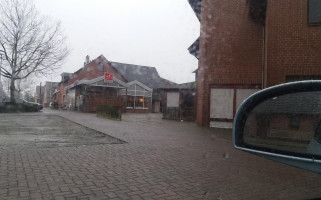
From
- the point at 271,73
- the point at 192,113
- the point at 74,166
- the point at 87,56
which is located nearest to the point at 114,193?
the point at 74,166

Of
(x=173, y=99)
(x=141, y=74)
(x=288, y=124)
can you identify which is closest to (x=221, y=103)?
(x=173, y=99)

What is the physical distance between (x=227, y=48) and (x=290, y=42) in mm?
4247

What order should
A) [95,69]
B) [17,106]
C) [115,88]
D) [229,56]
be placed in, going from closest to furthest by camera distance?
[229,56] → [17,106] → [115,88] → [95,69]

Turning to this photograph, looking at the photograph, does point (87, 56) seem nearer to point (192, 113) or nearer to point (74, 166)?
point (192, 113)

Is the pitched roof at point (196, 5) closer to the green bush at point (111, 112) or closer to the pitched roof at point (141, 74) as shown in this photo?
the green bush at point (111, 112)

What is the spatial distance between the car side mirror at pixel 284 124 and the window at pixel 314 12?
32.5 feet

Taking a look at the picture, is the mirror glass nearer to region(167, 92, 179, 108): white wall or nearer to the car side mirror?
the car side mirror

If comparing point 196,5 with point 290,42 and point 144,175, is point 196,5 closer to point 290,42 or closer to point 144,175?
point 290,42

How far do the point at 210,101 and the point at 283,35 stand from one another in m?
5.20

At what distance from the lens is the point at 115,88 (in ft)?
124

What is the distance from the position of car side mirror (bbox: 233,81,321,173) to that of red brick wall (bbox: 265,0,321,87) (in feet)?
31.2

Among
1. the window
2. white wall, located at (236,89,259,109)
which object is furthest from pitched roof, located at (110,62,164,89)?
the window

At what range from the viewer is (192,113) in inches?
861

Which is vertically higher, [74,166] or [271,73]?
[271,73]
